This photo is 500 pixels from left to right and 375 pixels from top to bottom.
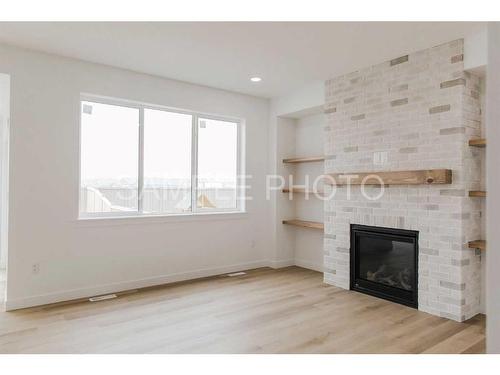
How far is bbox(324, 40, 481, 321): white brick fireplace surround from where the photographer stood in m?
3.28

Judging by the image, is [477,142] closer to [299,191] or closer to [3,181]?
[299,191]

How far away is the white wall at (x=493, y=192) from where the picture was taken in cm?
75

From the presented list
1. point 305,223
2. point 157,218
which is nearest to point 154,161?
point 157,218

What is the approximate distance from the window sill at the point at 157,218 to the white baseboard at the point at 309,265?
1.17 m

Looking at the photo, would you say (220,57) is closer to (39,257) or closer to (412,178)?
(412,178)

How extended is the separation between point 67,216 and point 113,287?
988 millimetres

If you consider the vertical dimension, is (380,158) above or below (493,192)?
above

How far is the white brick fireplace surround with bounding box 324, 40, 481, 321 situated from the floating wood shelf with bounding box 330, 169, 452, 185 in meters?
0.10

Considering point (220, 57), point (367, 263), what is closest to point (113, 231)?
point (220, 57)

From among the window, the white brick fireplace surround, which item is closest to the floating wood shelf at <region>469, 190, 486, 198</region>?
the white brick fireplace surround

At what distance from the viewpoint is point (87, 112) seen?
4.10 metres

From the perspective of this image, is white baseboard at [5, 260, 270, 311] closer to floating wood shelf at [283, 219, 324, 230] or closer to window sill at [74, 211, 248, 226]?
window sill at [74, 211, 248, 226]

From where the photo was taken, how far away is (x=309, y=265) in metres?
5.40

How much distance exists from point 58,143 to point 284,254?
3.54 meters
